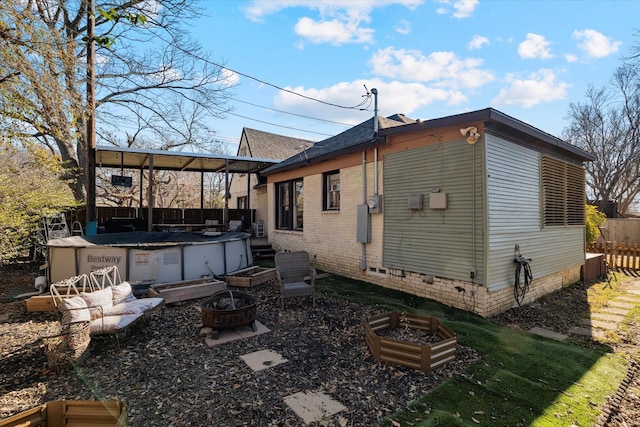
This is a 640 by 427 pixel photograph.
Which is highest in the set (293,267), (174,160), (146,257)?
(174,160)

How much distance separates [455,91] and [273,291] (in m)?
10.3

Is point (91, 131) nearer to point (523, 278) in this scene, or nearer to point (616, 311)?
point (523, 278)

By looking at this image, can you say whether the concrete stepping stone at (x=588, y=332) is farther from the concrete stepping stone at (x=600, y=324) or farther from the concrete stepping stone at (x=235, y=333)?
the concrete stepping stone at (x=235, y=333)

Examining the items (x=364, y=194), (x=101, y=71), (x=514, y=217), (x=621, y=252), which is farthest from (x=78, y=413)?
(x=621, y=252)

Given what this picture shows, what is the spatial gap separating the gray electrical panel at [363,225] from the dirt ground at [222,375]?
259 centimetres

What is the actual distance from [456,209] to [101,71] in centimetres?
1305

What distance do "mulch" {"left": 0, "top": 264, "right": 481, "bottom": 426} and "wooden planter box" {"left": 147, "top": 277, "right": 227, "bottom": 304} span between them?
1.06 meters

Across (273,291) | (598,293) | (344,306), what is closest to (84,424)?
(344,306)

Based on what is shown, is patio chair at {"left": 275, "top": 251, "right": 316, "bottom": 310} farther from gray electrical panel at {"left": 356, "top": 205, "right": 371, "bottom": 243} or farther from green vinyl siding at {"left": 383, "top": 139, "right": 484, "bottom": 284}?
green vinyl siding at {"left": 383, "top": 139, "right": 484, "bottom": 284}

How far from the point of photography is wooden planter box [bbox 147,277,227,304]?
6.28 metres

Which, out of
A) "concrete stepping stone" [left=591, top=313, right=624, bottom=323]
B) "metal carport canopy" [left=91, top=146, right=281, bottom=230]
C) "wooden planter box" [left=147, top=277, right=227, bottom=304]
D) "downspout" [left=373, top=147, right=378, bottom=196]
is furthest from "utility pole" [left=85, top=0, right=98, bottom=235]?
"concrete stepping stone" [left=591, top=313, right=624, bottom=323]

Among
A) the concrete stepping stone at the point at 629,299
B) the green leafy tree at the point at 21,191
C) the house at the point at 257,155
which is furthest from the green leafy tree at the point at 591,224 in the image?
the green leafy tree at the point at 21,191

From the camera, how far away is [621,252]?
11.2 m

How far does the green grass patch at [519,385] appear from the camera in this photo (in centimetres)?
291
